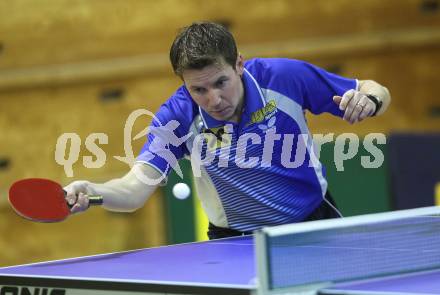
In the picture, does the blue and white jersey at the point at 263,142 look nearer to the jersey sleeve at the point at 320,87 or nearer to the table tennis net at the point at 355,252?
the jersey sleeve at the point at 320,87

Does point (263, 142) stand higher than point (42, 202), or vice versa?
point (263, 142)

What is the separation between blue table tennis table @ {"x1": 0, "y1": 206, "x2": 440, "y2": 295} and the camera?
84.0 inches

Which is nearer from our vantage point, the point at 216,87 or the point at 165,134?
the point at 216,87

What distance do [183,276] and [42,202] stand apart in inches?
29.4

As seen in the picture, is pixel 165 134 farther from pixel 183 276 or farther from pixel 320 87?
pixel 183 276

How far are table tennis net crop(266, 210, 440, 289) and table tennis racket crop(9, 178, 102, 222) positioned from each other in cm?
80

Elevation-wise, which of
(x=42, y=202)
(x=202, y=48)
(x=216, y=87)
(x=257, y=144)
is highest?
(x=202, y=48)

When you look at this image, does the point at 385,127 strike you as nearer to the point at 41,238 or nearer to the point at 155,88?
the point at 155,88

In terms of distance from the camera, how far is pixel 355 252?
2.42 m

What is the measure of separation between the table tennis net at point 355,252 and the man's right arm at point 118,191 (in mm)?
777

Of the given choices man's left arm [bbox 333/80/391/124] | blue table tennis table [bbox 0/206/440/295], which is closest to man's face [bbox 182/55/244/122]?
man's left arm [bbox 333/80/391/124]

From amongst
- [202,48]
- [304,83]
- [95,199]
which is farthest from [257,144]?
[95,199]

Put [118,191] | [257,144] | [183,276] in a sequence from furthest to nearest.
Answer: [257,144]
[118,191]
[183,276]

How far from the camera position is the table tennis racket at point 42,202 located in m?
2.92
